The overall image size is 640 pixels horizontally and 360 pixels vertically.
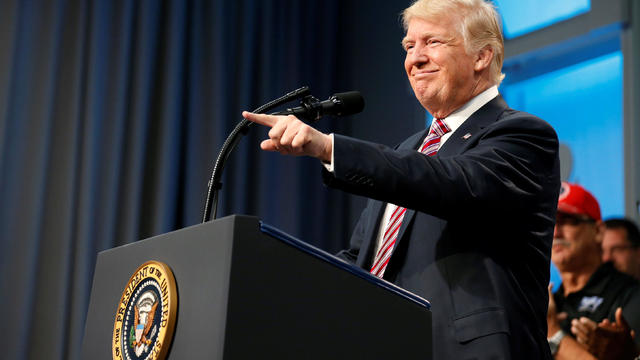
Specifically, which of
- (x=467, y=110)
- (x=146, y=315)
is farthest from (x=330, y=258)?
(x=467, y=110)

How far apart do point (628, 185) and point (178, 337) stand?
2.58 m

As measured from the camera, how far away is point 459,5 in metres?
1.79

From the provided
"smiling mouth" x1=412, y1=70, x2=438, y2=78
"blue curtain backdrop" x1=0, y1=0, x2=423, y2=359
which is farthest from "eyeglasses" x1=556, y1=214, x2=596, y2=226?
"smiling mouth" x1=412, y1=70, x2=438, y2=78

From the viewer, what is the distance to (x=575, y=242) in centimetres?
302

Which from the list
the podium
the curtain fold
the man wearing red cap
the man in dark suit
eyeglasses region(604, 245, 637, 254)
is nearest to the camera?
the podium

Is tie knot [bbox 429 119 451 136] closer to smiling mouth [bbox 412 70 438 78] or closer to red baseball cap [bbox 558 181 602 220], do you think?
smiling mouth [bbox 412 70 438 78]

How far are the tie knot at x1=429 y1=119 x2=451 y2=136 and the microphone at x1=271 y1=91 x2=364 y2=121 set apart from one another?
0.99ft

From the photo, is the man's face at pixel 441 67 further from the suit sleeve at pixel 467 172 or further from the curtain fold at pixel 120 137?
the curtain fold at pixel 120 137

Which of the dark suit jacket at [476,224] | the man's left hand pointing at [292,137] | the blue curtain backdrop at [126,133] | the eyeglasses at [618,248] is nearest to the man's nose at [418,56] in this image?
the dark suit jacket at [476,224]

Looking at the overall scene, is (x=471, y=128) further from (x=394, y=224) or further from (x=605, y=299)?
(x=605, y=299)

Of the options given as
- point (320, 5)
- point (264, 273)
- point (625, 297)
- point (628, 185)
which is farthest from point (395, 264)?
point (320, 5)

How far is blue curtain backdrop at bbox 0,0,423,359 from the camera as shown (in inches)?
128

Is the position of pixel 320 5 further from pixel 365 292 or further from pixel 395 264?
pixel 365 292

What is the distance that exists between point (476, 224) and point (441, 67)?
0.46 m
